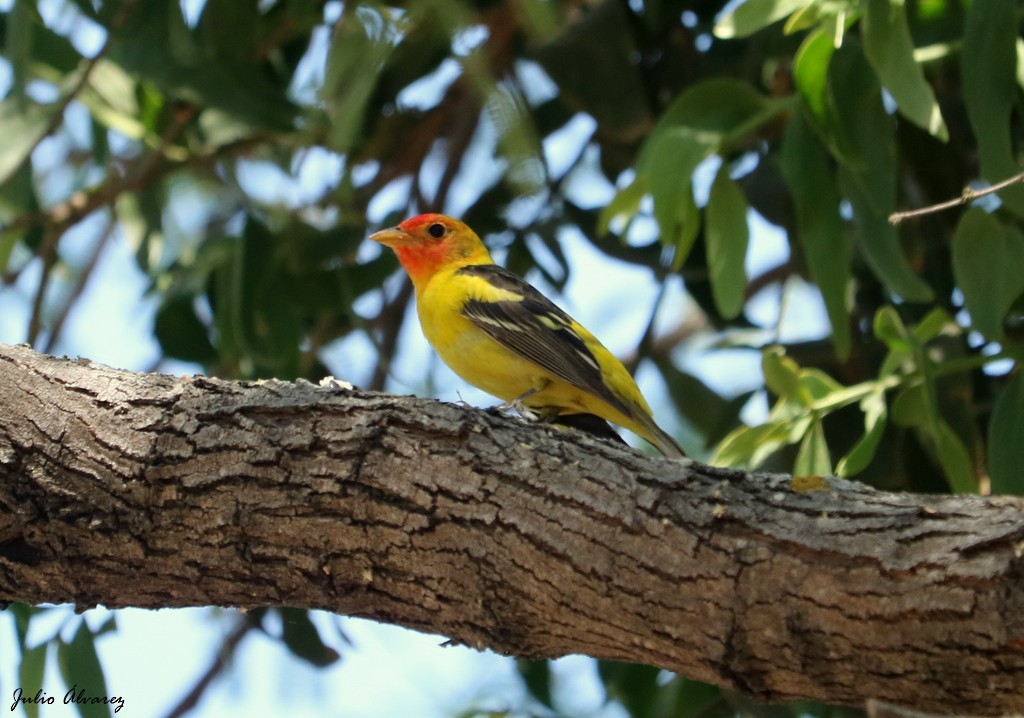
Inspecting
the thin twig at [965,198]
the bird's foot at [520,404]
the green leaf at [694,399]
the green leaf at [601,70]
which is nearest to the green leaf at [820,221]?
the green leaf at [601,70]

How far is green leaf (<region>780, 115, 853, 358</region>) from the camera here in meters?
4.89

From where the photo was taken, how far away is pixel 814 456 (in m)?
4.44

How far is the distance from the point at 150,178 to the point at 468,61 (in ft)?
15.3

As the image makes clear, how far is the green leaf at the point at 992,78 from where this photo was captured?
4297 millimetres

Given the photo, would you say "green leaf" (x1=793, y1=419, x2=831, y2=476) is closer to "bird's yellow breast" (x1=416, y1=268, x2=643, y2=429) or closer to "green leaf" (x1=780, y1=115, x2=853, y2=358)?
"green leaf" (x1=780, y1=115, x2=853, y2=358)

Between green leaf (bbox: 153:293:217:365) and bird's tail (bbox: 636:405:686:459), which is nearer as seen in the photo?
bird's tail (bbox: 636:405:686:459)

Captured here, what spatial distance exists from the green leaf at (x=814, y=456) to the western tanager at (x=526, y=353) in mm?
567

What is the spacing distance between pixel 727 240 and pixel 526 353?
95 centimetres

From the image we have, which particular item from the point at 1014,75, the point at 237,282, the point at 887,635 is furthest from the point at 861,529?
the point at 237,282

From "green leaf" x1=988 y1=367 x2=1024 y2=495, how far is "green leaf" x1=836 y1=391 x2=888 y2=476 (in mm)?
392

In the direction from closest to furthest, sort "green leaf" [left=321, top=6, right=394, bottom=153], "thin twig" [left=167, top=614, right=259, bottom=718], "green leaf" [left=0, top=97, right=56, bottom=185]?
1. "green leaf" [left=321, top=6, right=394, bottom=153]
2. "green leaf" [left=0, top=97, right=56, bottom=185]
3. "thin twig" [left=167, top=614, right=259, bottom=718]

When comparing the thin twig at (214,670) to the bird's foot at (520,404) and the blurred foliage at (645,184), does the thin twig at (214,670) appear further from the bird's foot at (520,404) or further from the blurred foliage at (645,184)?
the bird's foot at (520,404)

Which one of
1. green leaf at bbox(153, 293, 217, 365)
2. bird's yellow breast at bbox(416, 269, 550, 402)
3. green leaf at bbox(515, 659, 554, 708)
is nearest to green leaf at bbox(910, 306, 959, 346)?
bird's yellow breast at bbox(416, 269, 550, 402)

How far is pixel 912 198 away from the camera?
5.93 m
